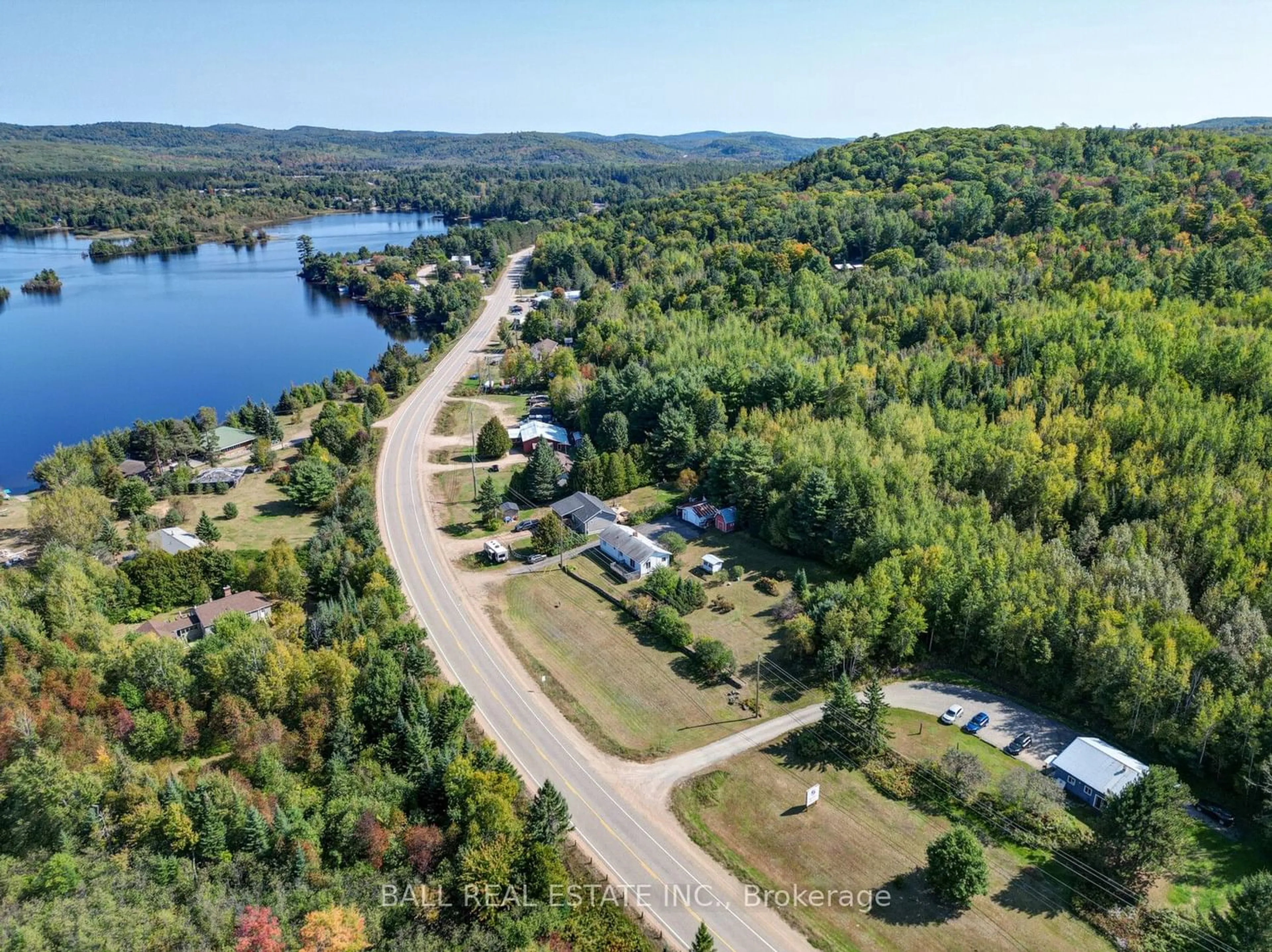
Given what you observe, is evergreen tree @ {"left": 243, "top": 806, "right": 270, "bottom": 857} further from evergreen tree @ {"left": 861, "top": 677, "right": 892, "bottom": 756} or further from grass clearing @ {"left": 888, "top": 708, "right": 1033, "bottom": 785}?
grass clearing @ {"left": 888, "top": 708, "right": 1033, "bottom": 785}

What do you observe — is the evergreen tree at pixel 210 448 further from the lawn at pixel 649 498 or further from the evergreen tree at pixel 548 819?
the evergreen tree at pixel 548 819

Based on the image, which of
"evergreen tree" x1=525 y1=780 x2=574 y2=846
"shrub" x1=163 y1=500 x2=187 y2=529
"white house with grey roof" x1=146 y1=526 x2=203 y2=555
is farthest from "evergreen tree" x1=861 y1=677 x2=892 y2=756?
"shrub" x1=163 y1=500 x2=187 y2=529

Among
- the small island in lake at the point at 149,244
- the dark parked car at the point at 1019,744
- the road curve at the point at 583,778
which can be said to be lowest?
the road curve at the point at 583,778

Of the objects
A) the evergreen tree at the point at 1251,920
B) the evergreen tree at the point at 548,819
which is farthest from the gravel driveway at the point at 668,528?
the evergreen tree at the point at 1251,920

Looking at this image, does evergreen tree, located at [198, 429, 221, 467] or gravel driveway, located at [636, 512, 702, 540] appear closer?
gravel driveway, located at [636, 512, 702, 540]

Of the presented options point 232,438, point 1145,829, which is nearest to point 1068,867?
point 1145,829

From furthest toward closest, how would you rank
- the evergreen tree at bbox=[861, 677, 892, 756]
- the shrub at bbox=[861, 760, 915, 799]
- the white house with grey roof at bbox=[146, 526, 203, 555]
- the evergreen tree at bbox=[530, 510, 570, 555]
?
the white house with grey roof at bbox=[146, 526, 203, 555] → the evergreen tree at bbox=[530, 510, 570, 555] → the evergreen tree at bbox=[861, 677, 892, 756] → the shrub at bbox=[861, 760, 915, 799]
